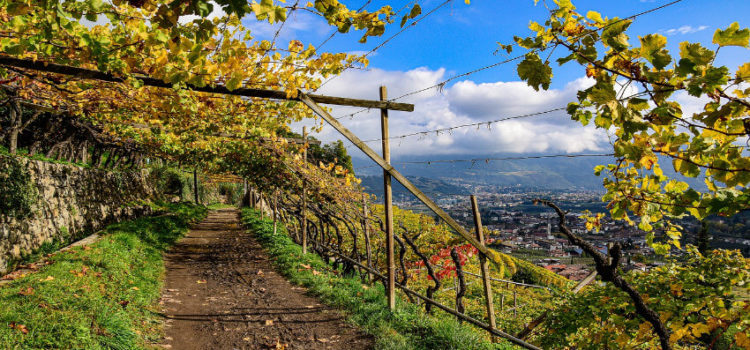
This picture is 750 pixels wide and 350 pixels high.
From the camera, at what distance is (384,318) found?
5.51 meters

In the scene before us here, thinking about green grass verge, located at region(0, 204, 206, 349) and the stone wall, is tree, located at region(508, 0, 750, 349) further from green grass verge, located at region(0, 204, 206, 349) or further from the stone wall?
the stone wall

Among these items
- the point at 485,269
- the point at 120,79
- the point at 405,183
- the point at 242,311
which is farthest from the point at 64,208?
the point at 485,269

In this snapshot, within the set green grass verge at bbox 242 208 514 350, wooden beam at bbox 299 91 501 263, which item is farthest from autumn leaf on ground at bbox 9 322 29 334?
wooden beam at bbox 299 91 501 263

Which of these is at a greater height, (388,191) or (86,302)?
(388,191)

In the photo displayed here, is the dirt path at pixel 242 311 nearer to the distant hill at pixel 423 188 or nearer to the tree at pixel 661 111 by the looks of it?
the distant hill at pixel 423 188

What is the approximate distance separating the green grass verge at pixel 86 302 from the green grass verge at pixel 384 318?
2.67m

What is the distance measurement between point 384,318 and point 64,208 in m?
10.2

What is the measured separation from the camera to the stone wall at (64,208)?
8109 millimetres

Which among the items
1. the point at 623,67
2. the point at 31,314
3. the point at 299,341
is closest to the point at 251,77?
the point at 623,67

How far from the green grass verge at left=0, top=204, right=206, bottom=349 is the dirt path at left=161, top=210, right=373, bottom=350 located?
386 mm

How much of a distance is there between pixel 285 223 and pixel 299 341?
1033cm

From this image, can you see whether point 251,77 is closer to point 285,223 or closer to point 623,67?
point 623,67

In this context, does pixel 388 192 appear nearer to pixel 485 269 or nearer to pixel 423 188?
pixel 485 269

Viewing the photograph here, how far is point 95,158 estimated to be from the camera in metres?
18.8
